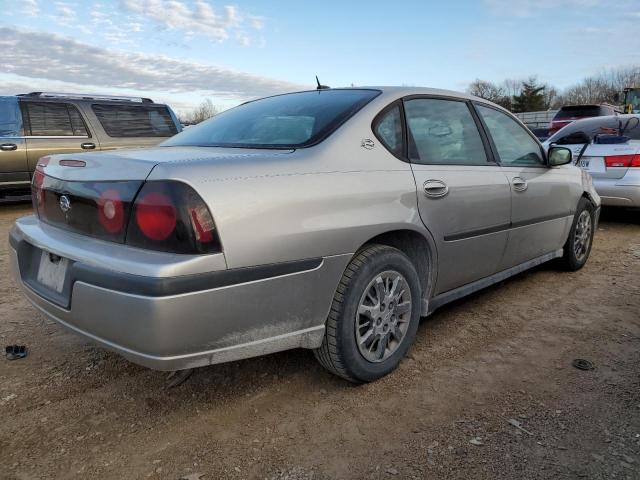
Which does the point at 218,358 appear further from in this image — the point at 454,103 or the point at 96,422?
the point at 454,103

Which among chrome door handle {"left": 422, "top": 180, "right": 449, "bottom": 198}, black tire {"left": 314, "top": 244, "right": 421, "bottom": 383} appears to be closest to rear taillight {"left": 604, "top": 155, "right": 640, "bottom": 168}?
chrome door handle {"left": 422, "top": 180, "right": 449, "bottom": 198}

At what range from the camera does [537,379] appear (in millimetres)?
2701

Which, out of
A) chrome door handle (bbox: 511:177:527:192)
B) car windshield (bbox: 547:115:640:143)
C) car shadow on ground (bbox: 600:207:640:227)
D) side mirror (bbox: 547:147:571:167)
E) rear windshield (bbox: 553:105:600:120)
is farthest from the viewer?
rear windshield (bbox: 553:105:600:120)

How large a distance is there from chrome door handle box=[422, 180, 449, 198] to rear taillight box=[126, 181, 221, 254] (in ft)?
4.28

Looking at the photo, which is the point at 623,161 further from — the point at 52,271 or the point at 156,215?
the point at 52,271

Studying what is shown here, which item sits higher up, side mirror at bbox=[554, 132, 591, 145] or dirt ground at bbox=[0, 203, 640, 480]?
side mirror at bbox=[554, 132, 591, 145]

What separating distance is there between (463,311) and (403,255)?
127 cm

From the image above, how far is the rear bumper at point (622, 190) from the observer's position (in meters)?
6.14

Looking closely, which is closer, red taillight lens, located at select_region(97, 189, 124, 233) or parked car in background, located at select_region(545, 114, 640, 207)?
red taillight lens, located at select_region(97, 189, 124, 233)

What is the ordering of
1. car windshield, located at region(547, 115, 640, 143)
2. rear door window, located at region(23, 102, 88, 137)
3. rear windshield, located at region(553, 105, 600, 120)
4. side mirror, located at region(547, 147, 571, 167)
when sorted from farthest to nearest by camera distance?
1. rear windshield, located at region(553, 105, 600, 120)
2. rear door window, located at region(23, 102, 88, 137)
3. car windshield, located at region(547, 115, 640, 143)
4. side mirror, located at region(547, 147, 571, 167)

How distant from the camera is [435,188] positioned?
2.82 m

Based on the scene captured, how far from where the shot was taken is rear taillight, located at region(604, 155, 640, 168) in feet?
20.2

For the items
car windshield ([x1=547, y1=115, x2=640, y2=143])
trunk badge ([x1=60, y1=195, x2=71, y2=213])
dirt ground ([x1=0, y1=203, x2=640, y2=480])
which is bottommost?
dirt ground ([x1=0, y1=203, x2=640, y2=480])

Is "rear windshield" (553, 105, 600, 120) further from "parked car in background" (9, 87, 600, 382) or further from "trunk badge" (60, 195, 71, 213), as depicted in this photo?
"trunk badge" (60, 195, 71, 213)
